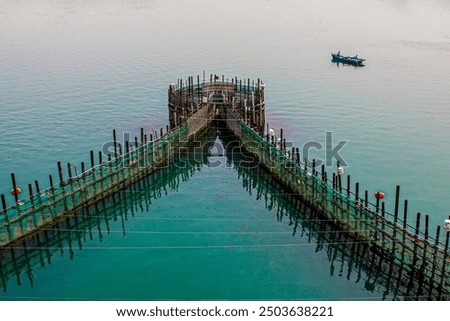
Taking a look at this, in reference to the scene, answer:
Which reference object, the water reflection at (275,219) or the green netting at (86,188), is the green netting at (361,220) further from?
the green netting at (86,188)

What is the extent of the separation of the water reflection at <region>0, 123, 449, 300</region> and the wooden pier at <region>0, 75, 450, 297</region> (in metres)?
0.56

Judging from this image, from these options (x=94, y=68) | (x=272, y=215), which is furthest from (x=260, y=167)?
(x=94, y=68)

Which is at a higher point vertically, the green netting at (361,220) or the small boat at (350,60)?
the small boat at (350,60)

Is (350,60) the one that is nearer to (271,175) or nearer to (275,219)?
(271,175)

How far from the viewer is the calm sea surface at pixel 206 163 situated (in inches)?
1524

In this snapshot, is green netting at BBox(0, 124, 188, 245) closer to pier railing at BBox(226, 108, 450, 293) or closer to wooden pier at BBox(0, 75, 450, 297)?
wooden pier at BBox(0, 75, 450, 297)

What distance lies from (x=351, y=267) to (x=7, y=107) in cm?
6969

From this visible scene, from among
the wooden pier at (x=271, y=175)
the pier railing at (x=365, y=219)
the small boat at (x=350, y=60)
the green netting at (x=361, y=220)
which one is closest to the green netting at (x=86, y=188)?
the wooden pier at (x=271, y=175)

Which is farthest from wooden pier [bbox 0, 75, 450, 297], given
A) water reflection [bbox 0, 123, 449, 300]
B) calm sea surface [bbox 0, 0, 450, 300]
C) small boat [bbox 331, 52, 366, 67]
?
small boat [bbox 331, 52, 366, 67]

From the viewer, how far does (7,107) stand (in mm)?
84125

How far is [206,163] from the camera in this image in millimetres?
61531

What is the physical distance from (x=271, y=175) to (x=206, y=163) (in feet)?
32.9

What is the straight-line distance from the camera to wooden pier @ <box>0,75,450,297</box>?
36.2 m

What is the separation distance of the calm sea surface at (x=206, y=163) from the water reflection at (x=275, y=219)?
39 centimetres
